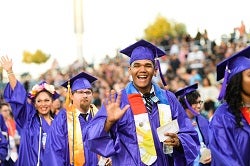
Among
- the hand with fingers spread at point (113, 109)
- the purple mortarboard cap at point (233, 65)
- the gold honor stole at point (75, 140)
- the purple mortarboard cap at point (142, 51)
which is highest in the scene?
the purple mortarboard cap at point (142, 51)

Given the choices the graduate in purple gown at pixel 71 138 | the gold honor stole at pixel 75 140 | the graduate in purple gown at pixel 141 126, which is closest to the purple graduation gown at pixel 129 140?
the graduate in purple gown at pixel 141 126

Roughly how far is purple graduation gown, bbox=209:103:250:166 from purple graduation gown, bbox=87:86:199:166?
760mm

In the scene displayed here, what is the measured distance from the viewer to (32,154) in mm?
9422

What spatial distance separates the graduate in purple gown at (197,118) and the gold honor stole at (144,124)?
54.9 inches

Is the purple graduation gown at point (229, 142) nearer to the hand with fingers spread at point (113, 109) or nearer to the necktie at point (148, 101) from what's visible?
the hand with fingers spread at point (113, 109)

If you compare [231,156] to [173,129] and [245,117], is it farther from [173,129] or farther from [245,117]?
[173,129]

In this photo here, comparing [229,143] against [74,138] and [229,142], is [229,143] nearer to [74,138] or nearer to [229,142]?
[229,142]

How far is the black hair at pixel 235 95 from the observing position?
18.6 feet

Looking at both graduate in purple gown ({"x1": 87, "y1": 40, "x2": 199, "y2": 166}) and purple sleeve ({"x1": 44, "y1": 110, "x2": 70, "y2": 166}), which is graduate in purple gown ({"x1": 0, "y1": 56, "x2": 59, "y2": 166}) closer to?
purple sleeve ({"x1": 44, "y1": 110, "x2": 70, "y2": 166})

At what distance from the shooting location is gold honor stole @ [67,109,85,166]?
8.45 m

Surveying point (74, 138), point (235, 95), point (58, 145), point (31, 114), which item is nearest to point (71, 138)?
point (74, 138)

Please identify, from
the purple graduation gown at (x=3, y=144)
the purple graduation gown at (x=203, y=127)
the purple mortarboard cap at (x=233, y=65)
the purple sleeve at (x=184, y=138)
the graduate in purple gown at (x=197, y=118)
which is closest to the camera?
the purple mortarboard cap at (x=233, y=65)

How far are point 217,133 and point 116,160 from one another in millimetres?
1117

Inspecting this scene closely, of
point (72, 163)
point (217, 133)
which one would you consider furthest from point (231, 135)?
point (72, 163)
